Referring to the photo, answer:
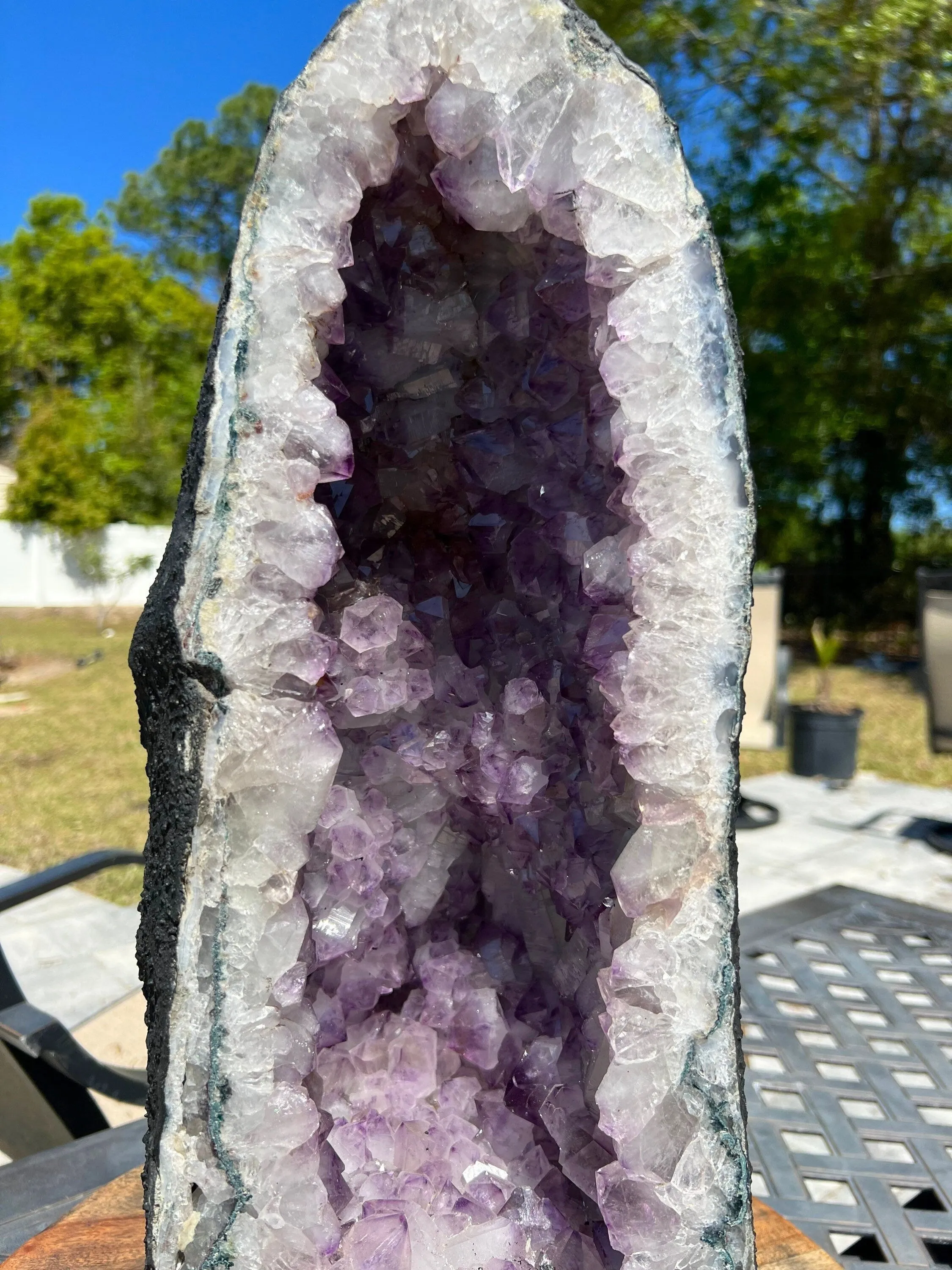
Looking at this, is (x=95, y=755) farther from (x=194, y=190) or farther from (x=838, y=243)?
(x=194, y=190)

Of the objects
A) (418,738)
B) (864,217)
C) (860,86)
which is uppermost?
(860,86)

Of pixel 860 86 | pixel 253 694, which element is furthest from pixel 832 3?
pixel 253 694

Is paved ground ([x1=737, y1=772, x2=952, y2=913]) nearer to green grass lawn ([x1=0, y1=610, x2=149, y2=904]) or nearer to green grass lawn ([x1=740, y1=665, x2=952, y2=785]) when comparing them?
green grass lawn ([x1=740, y1=665, x2=952, y2=785])

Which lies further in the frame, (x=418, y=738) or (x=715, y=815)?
(x=418, y=738)

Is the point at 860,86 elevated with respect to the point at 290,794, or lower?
elevated

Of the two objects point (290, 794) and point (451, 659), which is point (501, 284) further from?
point (290, 794)

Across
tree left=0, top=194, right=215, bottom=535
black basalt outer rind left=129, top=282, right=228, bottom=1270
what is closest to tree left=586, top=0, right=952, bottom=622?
black basalt outer rind left=129, top=282, right=228, bottom=1270
